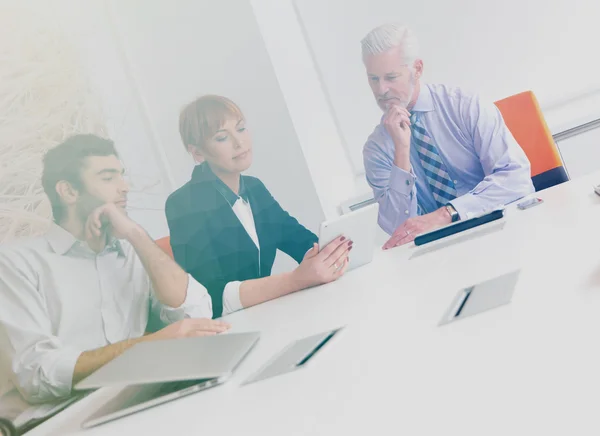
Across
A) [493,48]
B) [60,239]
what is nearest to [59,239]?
[60,239]

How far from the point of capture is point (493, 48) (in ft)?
9.17

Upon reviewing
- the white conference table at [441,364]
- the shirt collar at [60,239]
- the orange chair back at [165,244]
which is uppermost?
the shirt collar at [60,239]

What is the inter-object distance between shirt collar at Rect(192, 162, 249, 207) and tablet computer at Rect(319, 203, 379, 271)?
0.76m

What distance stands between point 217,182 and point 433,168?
896mm

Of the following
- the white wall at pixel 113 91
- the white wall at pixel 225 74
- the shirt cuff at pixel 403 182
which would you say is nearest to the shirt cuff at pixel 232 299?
the white wall at pixel 225 74

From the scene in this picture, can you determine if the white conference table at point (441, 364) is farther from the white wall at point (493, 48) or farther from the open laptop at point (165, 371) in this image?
the white wall at point (493, 48)

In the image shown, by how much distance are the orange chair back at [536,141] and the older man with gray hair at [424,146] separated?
0.05 metres

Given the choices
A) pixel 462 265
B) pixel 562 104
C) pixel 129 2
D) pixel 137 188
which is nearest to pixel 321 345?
pixel 462 265

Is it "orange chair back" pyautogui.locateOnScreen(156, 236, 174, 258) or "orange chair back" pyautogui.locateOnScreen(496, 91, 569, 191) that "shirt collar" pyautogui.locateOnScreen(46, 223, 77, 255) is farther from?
"orange chair back" pyautogui.locateOnScreen(496, 91, 569, 191)

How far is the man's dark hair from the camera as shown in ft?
7.27

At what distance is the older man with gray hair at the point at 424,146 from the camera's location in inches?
102

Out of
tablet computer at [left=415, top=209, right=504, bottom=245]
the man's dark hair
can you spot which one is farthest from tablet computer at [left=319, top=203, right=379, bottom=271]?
the man's dark hair

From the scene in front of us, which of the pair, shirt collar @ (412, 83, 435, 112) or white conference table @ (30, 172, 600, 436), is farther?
shirt collar @ (412, 83, 435, 112)

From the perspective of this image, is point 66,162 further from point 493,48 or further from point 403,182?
point 493,48
